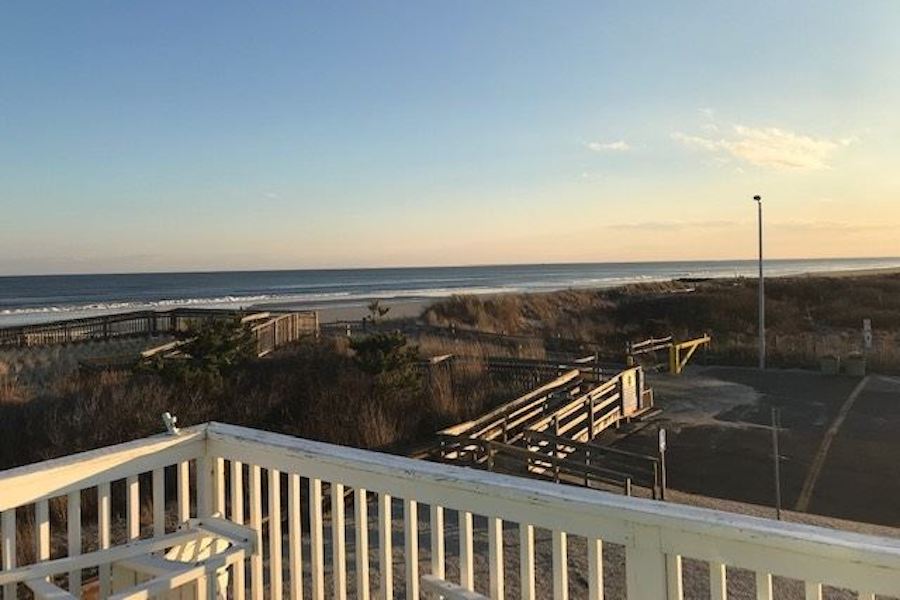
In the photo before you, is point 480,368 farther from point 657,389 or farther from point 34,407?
point 34,407

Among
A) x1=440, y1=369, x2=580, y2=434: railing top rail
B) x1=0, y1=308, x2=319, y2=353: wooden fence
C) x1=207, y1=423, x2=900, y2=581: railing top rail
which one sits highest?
x1=207, y1=423, x2=900, y2=581: railing top rail

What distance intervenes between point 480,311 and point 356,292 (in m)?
38.0

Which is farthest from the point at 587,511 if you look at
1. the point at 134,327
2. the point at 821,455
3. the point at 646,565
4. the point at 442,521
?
the point at 134,327

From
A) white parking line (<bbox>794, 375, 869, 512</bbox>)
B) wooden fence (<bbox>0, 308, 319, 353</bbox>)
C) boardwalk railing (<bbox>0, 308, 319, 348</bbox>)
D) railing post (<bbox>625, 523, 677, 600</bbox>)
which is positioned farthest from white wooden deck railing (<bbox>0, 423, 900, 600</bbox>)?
boardwalk railing (<bbox>0, 308, 319, 348</bbox>)

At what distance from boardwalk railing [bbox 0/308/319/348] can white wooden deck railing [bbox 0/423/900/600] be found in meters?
15.7

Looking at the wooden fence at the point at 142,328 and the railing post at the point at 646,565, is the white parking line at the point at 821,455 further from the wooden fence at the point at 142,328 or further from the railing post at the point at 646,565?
the wooden fence at the point at 142,328

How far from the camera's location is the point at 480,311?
3675 cm

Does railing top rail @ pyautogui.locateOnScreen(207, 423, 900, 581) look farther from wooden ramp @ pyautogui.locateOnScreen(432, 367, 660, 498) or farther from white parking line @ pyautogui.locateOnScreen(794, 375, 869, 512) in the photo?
white parking line @ pyautogui.locateOnScreen(794, 375, 869, 512)

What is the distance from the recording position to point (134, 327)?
22969 millimetres

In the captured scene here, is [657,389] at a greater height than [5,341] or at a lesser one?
lesser

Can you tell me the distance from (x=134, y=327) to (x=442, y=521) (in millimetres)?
23150

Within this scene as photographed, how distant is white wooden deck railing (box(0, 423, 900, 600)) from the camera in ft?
5.17

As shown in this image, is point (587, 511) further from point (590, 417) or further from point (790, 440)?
point (790, 440)

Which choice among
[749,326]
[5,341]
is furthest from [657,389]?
[749,326]
